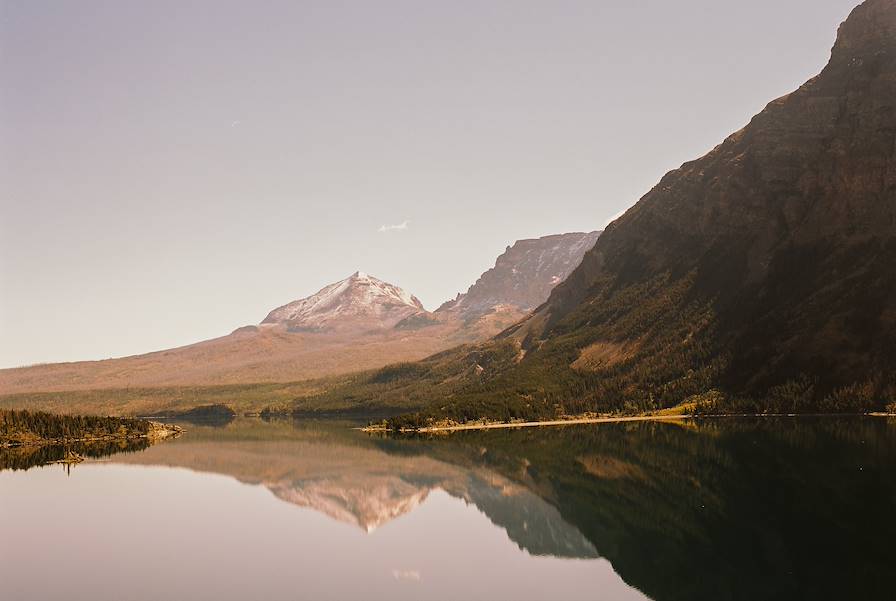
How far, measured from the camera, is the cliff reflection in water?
65.6 metres

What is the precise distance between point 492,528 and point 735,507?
97.1ft

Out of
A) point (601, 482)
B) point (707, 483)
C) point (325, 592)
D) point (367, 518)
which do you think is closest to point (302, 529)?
point (367, 518)

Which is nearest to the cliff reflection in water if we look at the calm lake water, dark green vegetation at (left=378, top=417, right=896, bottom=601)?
dark green vegetation at (left=378, top=417, right=896, bottom=601)

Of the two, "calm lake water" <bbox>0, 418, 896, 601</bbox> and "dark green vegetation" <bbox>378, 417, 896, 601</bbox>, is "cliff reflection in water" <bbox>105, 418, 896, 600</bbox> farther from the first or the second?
"calm lake water" <bbox>0, 418, 896, 601</bbox>

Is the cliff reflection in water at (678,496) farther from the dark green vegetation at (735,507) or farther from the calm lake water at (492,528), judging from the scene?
the calm lake water at (492,528)

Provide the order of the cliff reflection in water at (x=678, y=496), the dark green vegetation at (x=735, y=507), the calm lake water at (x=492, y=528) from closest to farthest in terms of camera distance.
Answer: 1. the dark green vegetation at (x=735, y=507)
2. the cliff reflection in water at (x=678, y=496)
3. the calm lake water at (x=492, y=528)

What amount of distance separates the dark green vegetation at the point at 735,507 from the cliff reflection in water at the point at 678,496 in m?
0.21

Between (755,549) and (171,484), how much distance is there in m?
115

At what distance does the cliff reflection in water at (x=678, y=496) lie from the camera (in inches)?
2581

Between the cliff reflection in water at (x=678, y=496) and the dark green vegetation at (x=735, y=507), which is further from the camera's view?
the cliff reflection in water at (x=678, y=496)

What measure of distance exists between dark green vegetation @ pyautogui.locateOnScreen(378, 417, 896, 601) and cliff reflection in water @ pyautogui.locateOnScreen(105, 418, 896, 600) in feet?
0.70

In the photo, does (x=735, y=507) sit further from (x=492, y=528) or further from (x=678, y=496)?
(x=492, y=528)

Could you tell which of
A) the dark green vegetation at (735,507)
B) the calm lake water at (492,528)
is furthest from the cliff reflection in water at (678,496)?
the calm lake water at (492,528)

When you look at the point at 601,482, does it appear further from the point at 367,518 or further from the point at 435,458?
the point at 435,458
